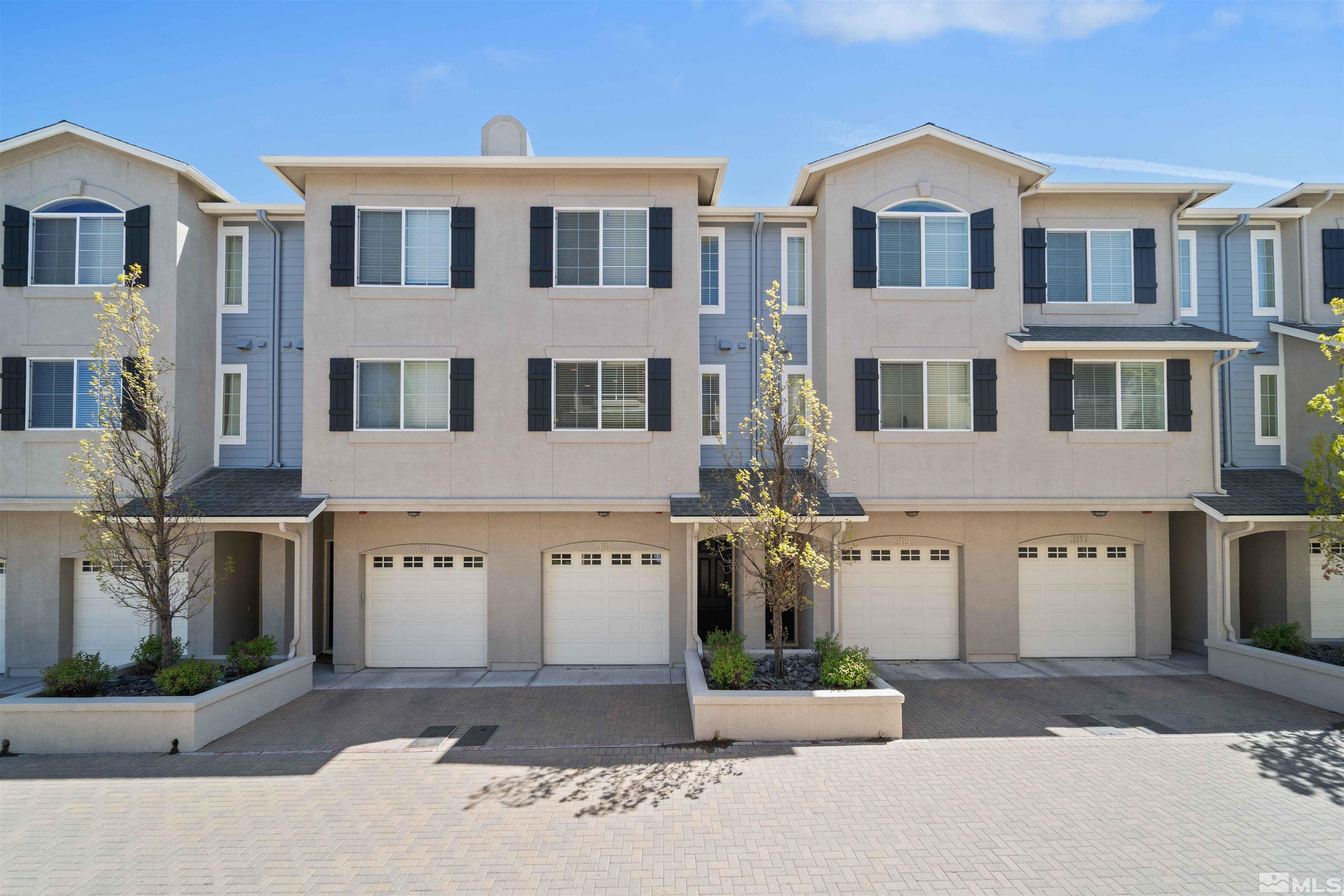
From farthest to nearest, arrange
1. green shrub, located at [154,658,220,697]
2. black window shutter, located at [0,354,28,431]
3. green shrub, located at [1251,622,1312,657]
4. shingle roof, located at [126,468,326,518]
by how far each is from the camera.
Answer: black window shutter, located at [0,354,28,431], shingle roof, located at [126,468,326,518], green shrub, located at [1251,622,1312,657], green shrub, located at [154,658,220,697]

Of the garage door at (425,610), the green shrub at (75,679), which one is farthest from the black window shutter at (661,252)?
the green shrub at (75,679)

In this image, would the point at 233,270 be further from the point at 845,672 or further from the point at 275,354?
the point at 845,672

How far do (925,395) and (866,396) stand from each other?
1.20m

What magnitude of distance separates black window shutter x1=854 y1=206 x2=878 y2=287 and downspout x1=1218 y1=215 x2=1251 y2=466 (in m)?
8.00

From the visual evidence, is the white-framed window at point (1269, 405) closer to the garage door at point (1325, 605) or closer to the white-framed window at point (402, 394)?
the garage door at point (1325, 605)

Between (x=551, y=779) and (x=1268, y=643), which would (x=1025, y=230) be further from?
(x=551, y=779)

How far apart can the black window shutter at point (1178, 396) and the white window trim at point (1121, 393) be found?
4cm

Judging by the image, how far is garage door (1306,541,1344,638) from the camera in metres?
13.7

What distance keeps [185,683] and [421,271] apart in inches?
306

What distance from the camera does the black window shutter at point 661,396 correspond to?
1263cm

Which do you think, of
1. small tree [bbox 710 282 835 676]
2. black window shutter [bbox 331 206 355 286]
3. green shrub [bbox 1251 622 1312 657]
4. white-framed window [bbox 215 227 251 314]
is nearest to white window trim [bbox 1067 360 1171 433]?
green shrub [bbox 1251 622 1312 657]

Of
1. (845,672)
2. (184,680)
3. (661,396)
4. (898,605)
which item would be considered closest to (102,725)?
(184,680)

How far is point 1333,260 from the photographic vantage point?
566 inches

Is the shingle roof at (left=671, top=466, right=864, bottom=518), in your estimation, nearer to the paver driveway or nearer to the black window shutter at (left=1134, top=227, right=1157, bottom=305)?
the paver driveway
